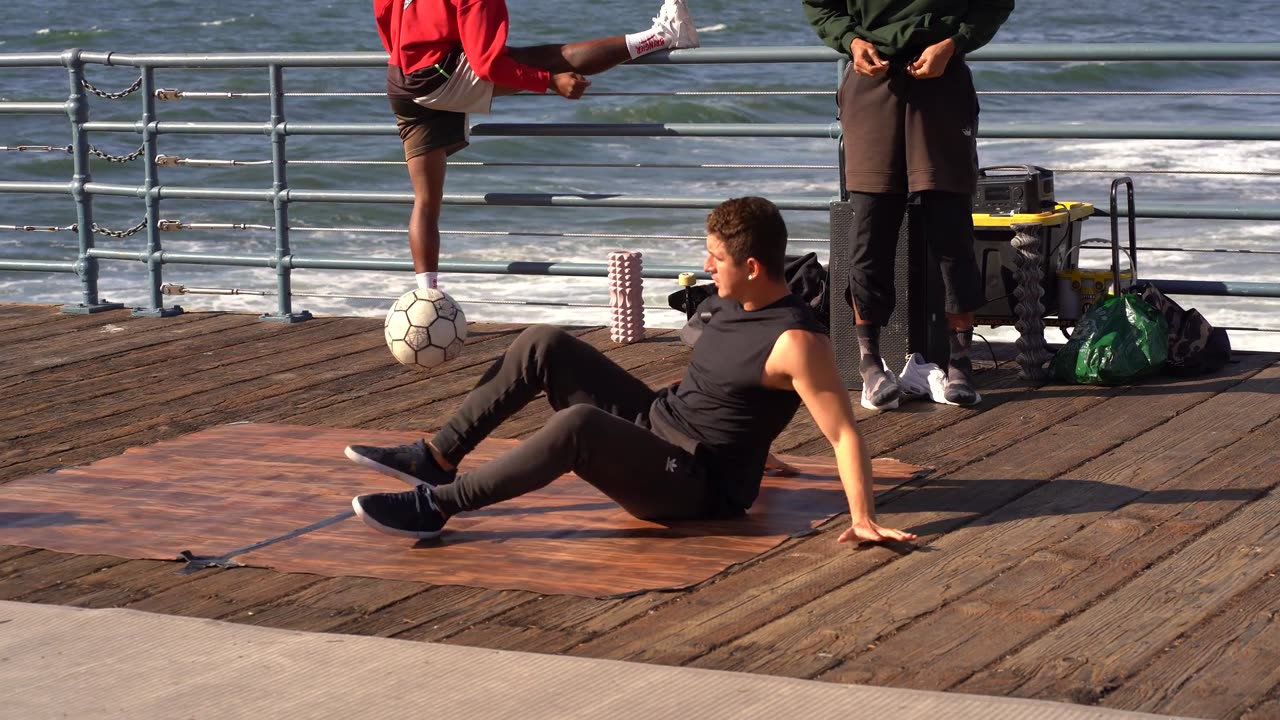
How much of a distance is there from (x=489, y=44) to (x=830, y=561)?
3165mm

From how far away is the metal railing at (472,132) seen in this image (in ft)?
20.7

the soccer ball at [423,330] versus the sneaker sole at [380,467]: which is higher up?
the soccer ball at [423,330]

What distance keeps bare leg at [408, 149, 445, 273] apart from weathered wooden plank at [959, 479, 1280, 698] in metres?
3.51

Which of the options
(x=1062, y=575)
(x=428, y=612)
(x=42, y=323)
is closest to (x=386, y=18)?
(x=42, y=323)

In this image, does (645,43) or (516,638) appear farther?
(645,43)

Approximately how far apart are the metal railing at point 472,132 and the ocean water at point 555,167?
0.67 ft

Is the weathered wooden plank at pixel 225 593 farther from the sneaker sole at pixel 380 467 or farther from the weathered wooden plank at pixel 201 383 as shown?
the weathered wooden plank at pixel 201 383

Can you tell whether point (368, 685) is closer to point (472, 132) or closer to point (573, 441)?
point (573, 441)

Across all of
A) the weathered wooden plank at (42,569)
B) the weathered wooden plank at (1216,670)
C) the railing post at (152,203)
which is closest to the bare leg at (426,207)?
the railing post at (152,203)

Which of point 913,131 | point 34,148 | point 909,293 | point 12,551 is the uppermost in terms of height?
point 913,131

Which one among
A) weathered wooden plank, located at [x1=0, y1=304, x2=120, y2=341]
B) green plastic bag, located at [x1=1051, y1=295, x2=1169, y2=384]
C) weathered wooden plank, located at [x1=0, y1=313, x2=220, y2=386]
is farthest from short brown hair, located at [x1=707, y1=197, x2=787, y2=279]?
weathered wooden plank, located at [x1=0, y1=304, x2=120, y2=341]

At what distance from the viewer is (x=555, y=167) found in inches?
624

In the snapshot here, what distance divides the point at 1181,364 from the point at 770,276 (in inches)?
101

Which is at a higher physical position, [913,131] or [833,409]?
[913,131]
